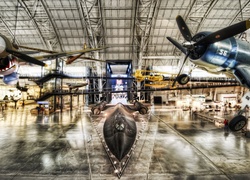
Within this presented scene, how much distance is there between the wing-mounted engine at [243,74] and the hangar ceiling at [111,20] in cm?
1950

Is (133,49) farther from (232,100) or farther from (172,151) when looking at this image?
(172,151)

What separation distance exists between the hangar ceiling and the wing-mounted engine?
768 inches

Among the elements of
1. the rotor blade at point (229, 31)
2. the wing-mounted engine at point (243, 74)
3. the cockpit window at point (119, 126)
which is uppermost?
the rotor blade at point (229, 31)

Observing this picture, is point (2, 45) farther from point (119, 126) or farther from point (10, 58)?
point (119, 126)

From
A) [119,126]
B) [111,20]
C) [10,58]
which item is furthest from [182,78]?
[111,20]

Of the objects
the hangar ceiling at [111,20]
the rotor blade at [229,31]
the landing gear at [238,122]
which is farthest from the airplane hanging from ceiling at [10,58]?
the hangar ceiling at [111,20]

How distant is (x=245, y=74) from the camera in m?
6.26

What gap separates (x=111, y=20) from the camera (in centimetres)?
2612

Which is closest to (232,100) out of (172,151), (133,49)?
(133,49)

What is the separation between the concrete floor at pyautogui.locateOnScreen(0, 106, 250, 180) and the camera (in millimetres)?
6656

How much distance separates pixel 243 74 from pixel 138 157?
611 cm

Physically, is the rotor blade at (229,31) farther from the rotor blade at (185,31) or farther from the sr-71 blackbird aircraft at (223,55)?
the rotor blade at (185,31)

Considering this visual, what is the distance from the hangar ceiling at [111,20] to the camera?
23844 mm

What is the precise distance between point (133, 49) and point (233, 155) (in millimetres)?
24911
